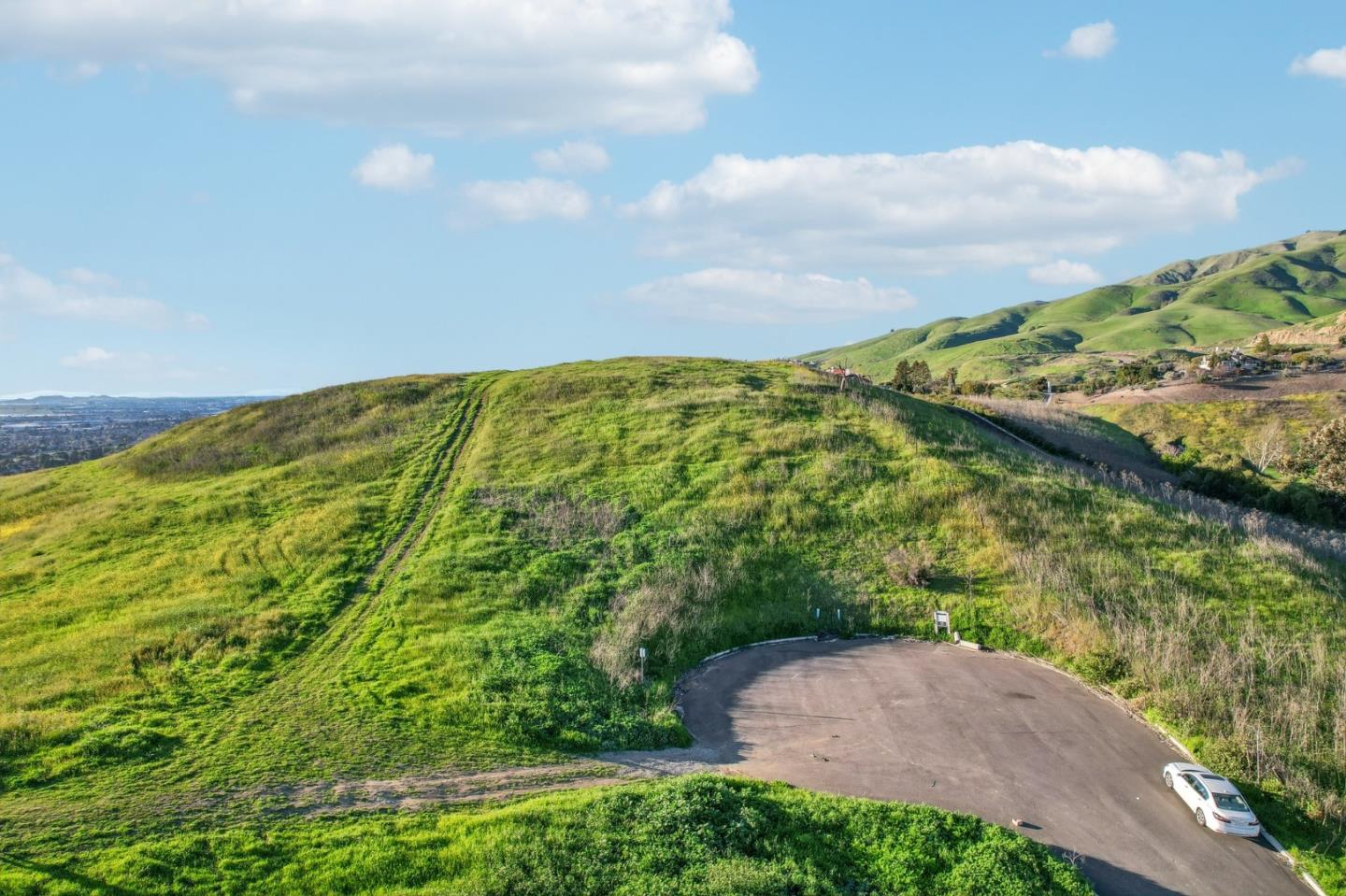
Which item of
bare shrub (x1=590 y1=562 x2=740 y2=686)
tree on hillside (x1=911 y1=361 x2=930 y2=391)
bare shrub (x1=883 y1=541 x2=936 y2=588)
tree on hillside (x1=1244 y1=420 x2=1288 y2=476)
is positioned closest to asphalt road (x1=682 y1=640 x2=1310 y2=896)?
bare shrub (x1=590 y1=562 x2=740 y2=686)

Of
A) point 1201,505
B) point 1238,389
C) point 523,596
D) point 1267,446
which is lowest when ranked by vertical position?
point 1201,505

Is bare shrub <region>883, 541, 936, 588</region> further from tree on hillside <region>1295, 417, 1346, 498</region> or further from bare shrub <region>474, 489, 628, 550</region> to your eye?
tree on hillside <region>1295, 417, 1346, 498</region>

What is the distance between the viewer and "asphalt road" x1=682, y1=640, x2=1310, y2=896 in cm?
1702

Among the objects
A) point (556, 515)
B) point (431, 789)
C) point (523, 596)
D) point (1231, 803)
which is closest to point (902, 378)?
point (556, 515)

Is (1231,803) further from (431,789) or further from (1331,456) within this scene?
(1331,456)

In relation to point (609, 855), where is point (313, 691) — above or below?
above

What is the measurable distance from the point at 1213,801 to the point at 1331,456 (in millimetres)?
40799

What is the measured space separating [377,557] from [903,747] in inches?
862

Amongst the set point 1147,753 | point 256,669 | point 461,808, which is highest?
point 256,669

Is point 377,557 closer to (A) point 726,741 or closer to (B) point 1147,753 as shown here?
(A) point 726,741

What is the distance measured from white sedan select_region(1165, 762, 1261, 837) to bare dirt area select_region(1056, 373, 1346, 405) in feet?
223

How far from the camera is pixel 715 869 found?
15.2 meters

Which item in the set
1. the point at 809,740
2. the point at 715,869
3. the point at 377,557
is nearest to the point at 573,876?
the point at 715,869

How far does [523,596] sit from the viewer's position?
1121 inches
